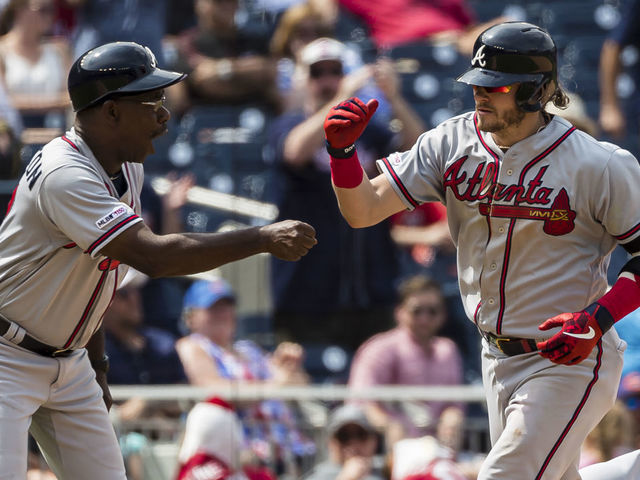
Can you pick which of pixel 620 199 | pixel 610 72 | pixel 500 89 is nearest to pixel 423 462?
pixel 620 199

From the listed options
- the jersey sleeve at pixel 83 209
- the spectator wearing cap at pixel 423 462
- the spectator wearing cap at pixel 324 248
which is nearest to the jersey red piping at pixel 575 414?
the jersey sleeve at pixel 83 209

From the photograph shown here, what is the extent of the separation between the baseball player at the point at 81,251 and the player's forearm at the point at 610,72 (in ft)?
15.0

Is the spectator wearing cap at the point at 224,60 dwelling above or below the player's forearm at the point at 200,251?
below

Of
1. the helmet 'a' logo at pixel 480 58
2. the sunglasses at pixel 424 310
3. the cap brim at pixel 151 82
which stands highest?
the cap brim at pixel 151 82

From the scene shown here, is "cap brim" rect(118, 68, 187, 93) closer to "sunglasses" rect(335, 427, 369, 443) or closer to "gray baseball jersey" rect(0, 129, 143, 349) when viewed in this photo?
"gray baseball jersey" rect(0, 129, 143, 349)

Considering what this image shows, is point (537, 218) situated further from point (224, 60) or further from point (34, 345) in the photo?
point (224, 60)

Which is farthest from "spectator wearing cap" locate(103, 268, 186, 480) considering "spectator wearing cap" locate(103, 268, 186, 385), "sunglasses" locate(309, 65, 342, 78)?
"sunglasses" locate(309, 65, 342, 78)

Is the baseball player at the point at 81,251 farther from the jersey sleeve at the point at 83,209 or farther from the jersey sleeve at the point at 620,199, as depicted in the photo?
the jersey sleeve at the point at 620,199

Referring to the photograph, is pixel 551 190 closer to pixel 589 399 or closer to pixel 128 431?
pixel 589 399

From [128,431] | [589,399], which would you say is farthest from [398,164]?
[128,431]

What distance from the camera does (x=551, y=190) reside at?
11.6 feet

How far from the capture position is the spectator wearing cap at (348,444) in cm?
588

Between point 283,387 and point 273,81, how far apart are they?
7.58 feet

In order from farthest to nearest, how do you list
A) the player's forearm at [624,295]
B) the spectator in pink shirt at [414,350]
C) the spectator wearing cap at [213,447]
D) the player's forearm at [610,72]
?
the player's forearm at [610,72], the spectator in pink shirt at [414,350], the spectator wearing cap at [213,447], the player's forearm at [624,295]
